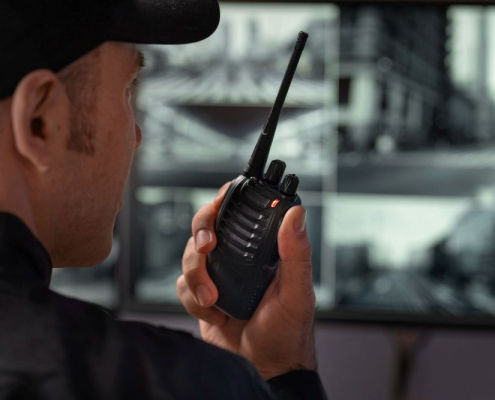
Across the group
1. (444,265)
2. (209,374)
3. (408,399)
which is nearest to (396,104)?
(444,265)

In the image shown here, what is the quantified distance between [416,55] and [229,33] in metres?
0.37

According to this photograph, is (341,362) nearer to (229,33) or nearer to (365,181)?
(365,181)

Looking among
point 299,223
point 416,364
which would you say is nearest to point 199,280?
point 299,223

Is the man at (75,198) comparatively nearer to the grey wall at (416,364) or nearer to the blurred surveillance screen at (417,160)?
the blurred surveillance screen at (417,160)

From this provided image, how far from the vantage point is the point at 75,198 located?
0.49m

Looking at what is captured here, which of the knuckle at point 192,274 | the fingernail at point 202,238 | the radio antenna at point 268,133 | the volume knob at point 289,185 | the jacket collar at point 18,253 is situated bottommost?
the knuckle at point 192,274

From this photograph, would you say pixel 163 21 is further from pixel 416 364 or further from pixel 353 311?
pixel 416 364

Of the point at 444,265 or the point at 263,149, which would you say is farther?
the point at 444,265

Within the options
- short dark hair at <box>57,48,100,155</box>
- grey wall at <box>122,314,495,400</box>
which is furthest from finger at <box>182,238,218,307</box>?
grey wall at <box>122,314,495,400</box>

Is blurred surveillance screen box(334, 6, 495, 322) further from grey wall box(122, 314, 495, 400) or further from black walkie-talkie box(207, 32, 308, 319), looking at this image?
black walkie-talkie box(207, 32, 308, 319)

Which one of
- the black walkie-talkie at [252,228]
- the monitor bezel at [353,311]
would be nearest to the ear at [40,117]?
the black walkie-talkie at [252,228]

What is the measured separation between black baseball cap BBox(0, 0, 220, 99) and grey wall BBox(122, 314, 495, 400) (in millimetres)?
908

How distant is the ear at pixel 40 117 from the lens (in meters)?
0.43

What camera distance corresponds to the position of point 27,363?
402 millimetres
